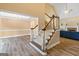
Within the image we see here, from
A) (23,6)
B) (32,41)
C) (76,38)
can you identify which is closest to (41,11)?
(23,6)

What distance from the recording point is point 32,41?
4793 mm

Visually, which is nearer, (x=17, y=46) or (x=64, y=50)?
(x=64, y=50)

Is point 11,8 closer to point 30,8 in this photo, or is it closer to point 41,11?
point 30,8

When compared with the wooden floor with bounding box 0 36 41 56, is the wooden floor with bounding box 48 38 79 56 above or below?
below

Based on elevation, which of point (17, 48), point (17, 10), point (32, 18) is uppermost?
point (17, 10)

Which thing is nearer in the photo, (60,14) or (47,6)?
(47,6)

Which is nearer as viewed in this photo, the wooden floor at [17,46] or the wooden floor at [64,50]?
the wooden floor at [64,50]

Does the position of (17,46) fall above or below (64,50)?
above

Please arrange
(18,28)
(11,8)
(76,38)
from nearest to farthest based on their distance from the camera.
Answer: (11,8) → (18,28) → (76,38)

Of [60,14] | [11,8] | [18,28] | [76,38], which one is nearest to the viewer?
[11,8]

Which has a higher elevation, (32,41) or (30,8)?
(30,8)

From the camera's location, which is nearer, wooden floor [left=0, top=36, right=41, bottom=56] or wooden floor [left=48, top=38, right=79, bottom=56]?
wooden floor [left=48, top=38, right=79, bottom=56]

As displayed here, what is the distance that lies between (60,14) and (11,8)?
6.13 ft

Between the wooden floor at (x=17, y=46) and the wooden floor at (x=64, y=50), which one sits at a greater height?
the wooden floor at (x=17, y=46)
